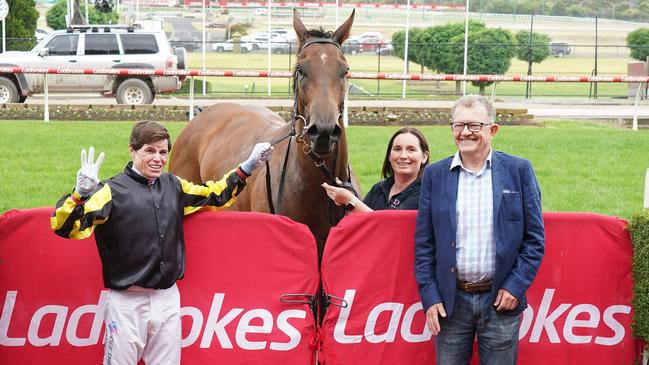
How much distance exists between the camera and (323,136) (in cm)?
520

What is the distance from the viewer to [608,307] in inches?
206

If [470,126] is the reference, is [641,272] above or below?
below

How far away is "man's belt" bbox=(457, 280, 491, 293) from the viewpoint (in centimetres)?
439

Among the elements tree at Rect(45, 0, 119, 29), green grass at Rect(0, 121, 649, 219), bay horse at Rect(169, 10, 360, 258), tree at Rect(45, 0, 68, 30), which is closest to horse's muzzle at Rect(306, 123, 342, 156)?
bay horse at Rect(169, 10, 360, 258)

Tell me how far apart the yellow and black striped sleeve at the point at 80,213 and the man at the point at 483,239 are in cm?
164

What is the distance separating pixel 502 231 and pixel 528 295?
934 mm

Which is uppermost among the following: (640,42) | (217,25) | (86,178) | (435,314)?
(217,25)

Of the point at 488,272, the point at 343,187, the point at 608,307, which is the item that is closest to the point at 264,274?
the point at 343,187

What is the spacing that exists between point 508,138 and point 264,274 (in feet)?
41.0

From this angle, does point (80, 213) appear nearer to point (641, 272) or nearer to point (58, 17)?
point (641, 272)

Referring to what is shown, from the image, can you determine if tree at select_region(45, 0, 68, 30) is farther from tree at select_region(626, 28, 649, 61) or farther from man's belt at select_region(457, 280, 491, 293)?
man's belt at select_region(457, 280, 491, 293)

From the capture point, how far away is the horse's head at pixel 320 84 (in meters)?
5.22

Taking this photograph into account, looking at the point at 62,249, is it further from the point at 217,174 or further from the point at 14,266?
the point at 217,174

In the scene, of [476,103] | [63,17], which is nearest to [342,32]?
[476,103]
